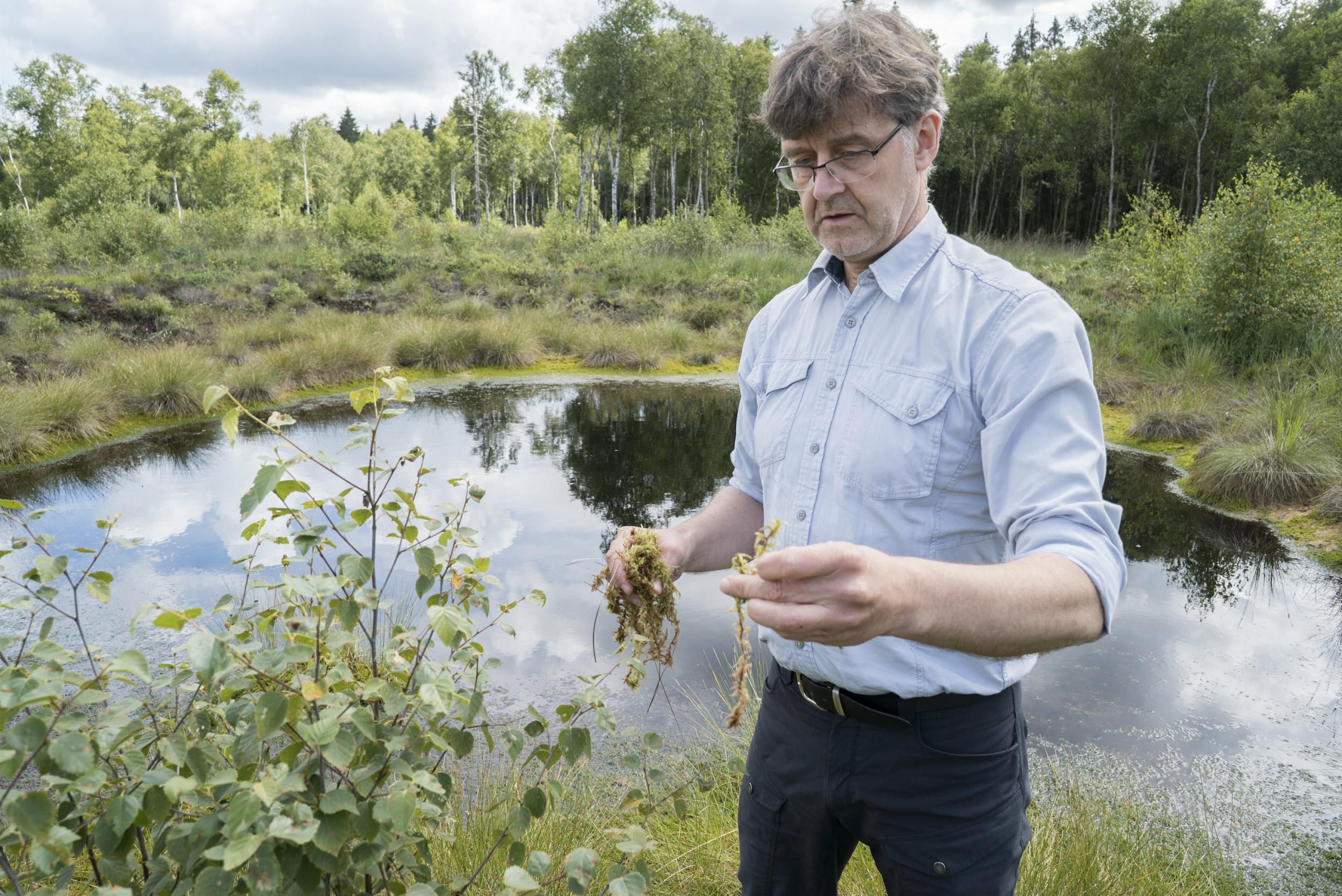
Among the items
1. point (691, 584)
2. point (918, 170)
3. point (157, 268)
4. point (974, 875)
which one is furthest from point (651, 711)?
point (157, 268)

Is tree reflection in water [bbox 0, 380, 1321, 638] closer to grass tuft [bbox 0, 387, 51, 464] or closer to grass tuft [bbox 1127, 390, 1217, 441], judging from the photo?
grass tuft [bbox 0, 387, 51, 464]

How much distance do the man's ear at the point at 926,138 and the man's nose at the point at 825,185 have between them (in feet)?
0.50

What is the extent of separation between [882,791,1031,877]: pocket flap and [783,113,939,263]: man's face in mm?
1037

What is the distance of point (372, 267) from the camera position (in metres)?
18.4

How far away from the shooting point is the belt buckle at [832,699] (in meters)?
1.45

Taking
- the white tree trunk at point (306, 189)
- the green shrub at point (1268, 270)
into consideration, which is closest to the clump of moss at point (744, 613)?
the green shrub at point (1268, 270)

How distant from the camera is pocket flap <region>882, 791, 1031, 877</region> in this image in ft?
4.58

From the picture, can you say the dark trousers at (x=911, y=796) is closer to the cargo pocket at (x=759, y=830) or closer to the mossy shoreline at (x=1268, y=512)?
the cargo pocket at (x=759, y=830)

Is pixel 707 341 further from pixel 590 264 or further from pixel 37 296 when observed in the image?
pixel 37 296

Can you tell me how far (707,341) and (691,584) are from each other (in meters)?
8.35

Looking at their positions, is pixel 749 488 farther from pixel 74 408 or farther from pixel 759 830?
pixel 74 408

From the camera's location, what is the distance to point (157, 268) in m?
17.3

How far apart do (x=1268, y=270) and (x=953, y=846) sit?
11232mm

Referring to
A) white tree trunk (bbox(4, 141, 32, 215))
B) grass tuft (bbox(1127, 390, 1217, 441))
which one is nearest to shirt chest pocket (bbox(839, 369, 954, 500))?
grass tuft (bbox(1127, 390, 1217, 441))
